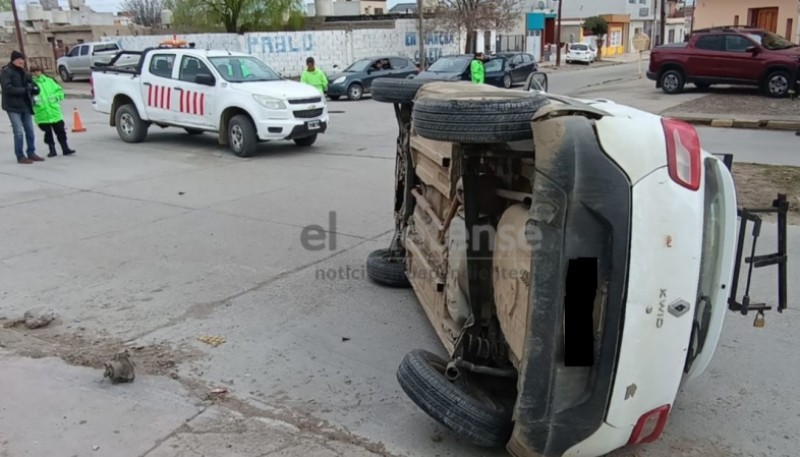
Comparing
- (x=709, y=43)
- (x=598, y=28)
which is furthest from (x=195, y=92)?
(x=598, y=28)

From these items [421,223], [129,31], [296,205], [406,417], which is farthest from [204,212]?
[129,31]

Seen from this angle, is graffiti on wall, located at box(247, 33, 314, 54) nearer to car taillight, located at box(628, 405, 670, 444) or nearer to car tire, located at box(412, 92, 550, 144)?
car tire, located at box(412, 92, 550, 144)

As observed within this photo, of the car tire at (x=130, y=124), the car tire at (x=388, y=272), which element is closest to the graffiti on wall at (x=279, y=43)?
the car tire at (x=130, y=124)

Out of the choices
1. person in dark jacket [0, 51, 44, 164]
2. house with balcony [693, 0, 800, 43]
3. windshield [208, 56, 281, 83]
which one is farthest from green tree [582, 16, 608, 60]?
person in dark jacket [0, 51, 44, 164]

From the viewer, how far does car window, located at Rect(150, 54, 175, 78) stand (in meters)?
13.3

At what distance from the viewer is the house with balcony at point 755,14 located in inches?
1425

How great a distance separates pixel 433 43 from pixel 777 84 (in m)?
26.2

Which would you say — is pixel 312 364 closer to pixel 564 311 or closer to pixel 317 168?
pixel 564 311

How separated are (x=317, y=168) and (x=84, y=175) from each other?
3.67m

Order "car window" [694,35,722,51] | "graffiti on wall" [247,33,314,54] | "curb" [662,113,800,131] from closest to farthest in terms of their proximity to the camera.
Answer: "curb" [662,113,800,131] → "car window" [694,35,722,51] → "graffiti on wall" [247,33,314,54]

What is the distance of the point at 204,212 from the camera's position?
8.44 metres

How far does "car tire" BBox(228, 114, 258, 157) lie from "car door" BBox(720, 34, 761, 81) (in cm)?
1528

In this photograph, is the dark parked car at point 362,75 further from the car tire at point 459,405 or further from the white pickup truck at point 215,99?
the car tire at point 459,405

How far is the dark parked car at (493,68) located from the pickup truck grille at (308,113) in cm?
1109
